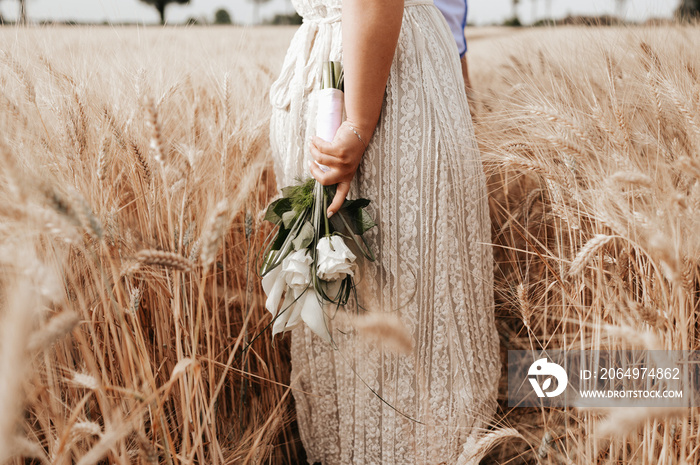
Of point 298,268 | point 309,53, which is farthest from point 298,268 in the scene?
point 309,53

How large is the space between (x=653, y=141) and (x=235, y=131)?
0.83 meters

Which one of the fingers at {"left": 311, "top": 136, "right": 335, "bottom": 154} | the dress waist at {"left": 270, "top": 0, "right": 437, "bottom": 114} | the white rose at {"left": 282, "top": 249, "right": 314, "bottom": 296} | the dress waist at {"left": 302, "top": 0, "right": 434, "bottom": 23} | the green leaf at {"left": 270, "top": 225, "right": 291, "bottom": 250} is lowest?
the white rose at {"left": 282, "top": 249, "right": 314, "bottom": 296}

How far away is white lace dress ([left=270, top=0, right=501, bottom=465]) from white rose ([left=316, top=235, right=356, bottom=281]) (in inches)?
6.2

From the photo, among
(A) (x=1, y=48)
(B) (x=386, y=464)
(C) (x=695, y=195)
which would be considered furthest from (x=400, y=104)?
(A) (x=1, y=48)

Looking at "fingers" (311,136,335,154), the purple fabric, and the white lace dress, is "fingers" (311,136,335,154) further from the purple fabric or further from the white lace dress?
the purple fabric

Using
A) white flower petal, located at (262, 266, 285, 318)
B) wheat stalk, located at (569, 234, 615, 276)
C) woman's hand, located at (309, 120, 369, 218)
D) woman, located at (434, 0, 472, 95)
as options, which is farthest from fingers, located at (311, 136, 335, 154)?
woman, located at (434, 0, 472, 95)

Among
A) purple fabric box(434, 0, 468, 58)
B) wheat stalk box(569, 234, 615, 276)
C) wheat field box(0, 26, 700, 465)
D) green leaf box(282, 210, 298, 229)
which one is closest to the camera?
wheat field box(0, 26, 700, 465)

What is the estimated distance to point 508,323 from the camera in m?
1.26

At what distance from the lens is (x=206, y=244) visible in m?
0.54

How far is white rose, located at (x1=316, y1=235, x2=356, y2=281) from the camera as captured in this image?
0.69 metres

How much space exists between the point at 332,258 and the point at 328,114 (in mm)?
255

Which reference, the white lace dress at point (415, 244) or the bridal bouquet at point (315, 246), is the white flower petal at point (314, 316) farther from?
the white lace dress at point (415, 244)

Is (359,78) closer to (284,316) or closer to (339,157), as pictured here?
(339,157)

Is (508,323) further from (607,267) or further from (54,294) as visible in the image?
(54,294)
